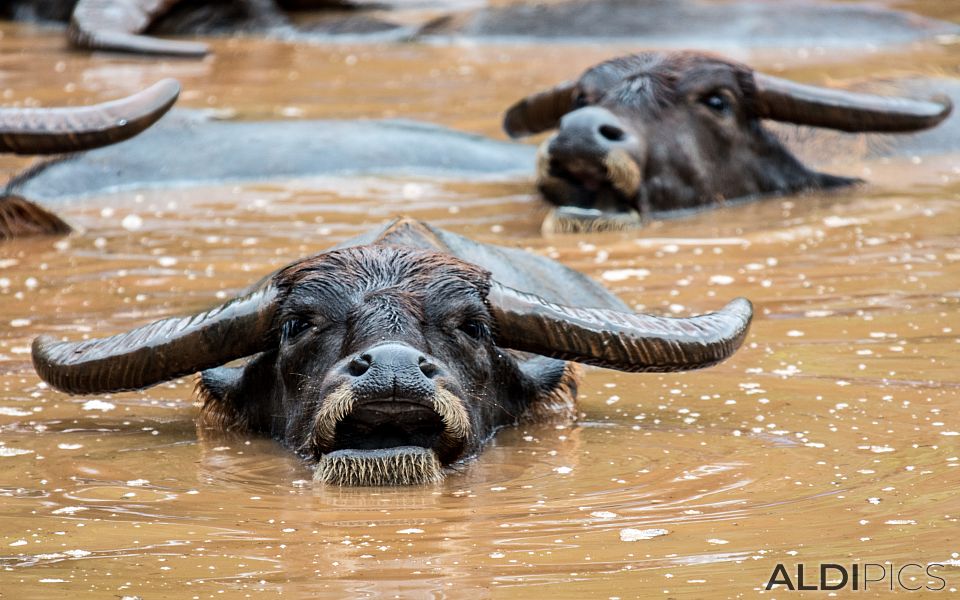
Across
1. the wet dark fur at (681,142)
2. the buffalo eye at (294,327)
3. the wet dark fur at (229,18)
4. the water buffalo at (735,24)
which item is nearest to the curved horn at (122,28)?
the wet dark fur at (229,18)

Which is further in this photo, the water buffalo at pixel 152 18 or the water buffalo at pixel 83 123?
the water buffalo at pixel 152 18

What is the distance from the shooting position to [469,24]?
59.9 feet

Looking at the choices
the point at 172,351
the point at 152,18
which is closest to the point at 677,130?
the point at 172,351

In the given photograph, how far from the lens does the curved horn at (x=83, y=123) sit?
848 centimetres

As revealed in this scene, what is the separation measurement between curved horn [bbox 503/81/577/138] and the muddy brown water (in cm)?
81

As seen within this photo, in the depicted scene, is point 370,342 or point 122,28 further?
point 122,28

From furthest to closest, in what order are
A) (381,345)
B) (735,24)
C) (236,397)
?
(735,24), (236,397), (381,345)

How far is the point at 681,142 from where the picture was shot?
1023 cm

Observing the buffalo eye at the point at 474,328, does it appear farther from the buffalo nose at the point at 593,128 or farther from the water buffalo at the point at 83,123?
the buffalo nose at the point at 593,128

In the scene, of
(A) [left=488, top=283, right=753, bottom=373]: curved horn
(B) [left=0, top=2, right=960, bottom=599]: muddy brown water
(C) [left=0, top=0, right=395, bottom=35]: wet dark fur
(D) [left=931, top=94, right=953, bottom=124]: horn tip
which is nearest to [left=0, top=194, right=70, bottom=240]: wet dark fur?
(B) [left=0, top=2, right=960, bottom=599]: muddy brown water

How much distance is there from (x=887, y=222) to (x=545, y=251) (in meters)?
1.88

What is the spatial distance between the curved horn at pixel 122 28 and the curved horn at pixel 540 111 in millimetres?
5902

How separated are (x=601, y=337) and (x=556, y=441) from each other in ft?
1.17

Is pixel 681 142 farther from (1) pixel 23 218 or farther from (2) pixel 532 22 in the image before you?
(2) pixel 532 22
